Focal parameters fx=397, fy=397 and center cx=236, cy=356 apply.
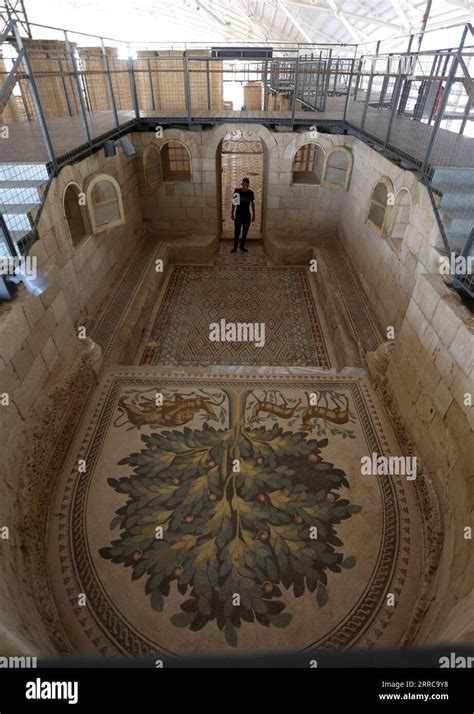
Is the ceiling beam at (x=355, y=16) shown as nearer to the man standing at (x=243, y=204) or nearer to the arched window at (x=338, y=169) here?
the arched window at (x=338, y=169)

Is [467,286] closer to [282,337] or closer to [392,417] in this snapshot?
[392,417]

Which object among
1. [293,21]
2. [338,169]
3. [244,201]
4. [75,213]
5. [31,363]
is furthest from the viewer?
[293,21]

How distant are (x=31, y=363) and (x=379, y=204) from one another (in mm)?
4946

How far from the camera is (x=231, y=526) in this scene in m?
2.99

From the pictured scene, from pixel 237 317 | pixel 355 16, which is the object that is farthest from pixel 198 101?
pixel 237 317

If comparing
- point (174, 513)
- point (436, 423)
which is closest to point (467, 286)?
point (436, 423)

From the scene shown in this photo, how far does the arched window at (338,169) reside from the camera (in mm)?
7020

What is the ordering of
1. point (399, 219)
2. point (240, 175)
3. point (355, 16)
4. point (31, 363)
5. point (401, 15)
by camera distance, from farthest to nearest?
point (240, 175), point (355, 16), point (401, 15), point (399, 219), point (31, 363)

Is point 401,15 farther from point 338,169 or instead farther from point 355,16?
point 338,169

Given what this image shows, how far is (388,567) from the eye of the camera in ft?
9.19

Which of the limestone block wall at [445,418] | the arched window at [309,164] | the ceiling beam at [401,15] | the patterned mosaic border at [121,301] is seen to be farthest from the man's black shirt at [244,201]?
Result: the ceiling beam at [401,15]

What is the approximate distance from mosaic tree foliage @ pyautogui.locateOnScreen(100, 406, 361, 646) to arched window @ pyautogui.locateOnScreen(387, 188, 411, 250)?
3.15 metres

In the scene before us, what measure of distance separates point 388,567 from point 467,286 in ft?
7.24

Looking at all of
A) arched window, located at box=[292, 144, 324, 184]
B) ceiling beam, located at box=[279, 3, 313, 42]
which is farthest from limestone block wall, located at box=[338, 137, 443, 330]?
→ ceiling beam, located at box=[279, 3, 313, 42]
